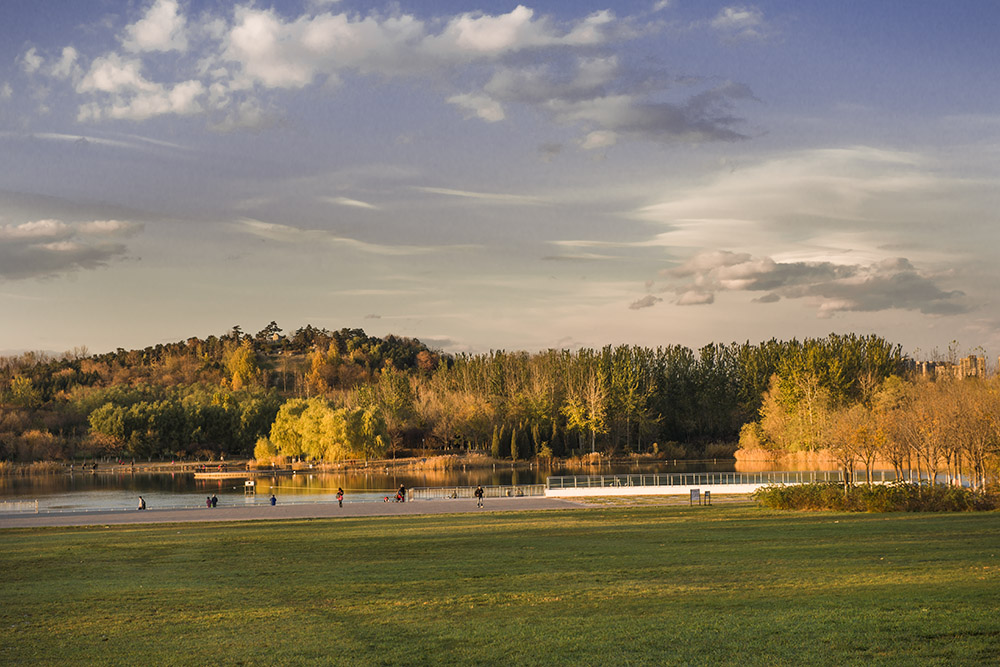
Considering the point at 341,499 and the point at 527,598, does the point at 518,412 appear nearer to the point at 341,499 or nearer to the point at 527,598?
the point at 341,499

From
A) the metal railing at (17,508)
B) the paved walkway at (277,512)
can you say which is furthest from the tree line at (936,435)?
the metal railing at (17,508)

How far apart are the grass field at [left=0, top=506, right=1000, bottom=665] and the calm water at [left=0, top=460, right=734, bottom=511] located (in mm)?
28038

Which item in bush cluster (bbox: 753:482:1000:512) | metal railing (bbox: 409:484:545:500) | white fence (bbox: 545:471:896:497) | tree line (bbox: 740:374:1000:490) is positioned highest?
tree line (bbox: 740:374:1000:490)

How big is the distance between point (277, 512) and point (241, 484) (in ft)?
127

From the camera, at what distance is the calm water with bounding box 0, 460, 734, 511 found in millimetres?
54875

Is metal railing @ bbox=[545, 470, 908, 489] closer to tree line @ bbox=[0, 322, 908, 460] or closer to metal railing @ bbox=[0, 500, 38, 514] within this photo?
metal railing @ bbox=[0, 500, 38, 514]

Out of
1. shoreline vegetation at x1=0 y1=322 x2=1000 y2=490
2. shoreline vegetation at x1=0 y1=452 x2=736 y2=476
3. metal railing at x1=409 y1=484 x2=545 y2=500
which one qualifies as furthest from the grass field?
shoreline vegetation at x1=0 y1=452 x2=736 y2=476

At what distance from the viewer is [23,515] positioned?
137 feet

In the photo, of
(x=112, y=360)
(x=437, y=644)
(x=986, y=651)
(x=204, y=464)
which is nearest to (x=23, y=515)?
(x=437, y=644)

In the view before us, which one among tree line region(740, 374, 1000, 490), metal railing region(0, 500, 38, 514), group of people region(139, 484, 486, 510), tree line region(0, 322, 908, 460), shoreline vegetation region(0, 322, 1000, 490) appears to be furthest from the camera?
tree line region(0, 322, 908, 460)

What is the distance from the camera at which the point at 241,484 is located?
253ft

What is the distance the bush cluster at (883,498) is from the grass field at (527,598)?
4.64 metres

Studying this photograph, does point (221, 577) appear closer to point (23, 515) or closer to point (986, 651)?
point (986, 651)

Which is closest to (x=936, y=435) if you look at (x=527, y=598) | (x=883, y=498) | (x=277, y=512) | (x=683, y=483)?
(x=883, y=498)
